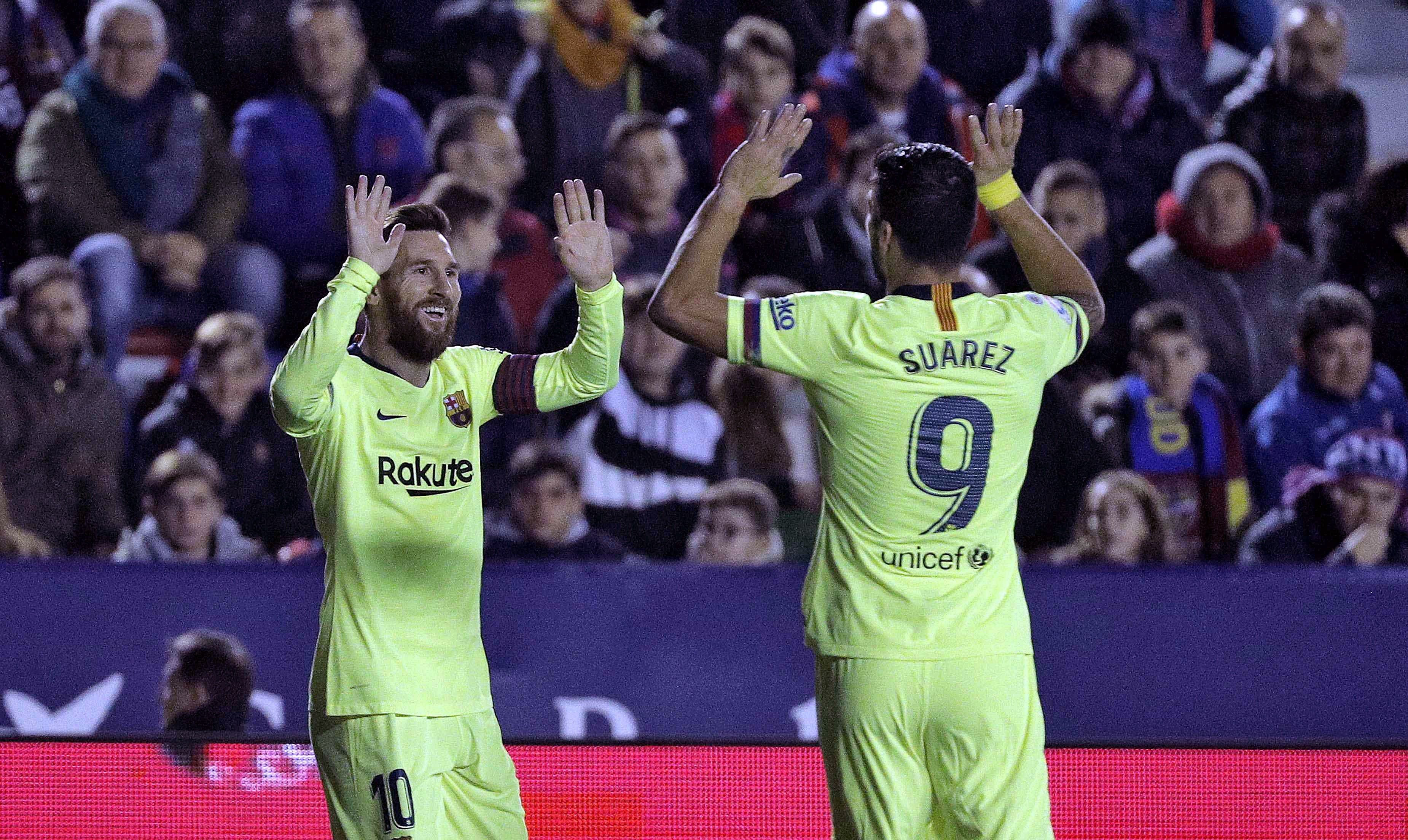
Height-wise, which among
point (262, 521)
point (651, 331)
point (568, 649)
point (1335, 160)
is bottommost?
point (568, 649)

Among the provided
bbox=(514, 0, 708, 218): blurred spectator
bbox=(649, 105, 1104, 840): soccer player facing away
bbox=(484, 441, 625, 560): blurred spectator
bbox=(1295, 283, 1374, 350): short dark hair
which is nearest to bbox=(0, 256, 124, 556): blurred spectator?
bbox=(484, 441, 625, 560): blurred spectator

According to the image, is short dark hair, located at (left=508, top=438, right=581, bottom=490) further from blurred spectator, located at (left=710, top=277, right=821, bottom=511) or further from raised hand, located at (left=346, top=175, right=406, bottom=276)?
raised hand, located at (left=346, top=175, right=406, bottom=276)

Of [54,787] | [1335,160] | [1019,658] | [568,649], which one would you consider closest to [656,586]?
[568,649]

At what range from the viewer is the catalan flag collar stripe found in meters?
3.78

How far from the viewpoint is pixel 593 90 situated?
323 inches

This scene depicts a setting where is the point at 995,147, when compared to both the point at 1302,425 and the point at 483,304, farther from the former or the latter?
the point at 1302,425

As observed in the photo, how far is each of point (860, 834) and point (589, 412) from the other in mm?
3780

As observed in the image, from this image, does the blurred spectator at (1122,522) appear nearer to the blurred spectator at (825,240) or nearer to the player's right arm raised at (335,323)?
the blurred spectator at (825,240)

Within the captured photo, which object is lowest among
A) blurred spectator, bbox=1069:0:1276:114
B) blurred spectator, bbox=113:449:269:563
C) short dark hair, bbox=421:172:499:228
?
blurred spectator, bbox=113:449:269:563

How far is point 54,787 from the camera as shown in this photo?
484 centimetres

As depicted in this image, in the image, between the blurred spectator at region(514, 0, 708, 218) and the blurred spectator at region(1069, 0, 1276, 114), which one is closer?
the blurred spectator at region(514, 0, 708, 218)

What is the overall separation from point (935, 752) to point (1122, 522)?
11.3 feet

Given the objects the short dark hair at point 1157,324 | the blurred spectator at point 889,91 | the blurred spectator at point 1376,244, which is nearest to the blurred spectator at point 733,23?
the blurred spectator at point 889,91

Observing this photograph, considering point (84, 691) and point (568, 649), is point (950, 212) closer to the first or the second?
point (568, 649)
